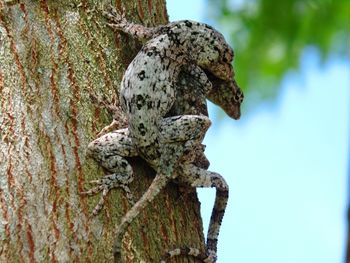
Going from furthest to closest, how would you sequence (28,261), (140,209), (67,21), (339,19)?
(339,19) < (67,21) < (140,209) < (28,261)

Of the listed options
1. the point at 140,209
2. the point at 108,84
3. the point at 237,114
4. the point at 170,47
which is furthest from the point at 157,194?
the point at 237,114

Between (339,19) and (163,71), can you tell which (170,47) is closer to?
(163,71)

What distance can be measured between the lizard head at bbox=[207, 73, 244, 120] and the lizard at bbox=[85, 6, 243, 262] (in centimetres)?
70

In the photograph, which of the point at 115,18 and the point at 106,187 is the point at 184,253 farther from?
the point at 115,18

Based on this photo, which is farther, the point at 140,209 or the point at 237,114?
the point at 237,114

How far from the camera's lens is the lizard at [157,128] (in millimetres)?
5742

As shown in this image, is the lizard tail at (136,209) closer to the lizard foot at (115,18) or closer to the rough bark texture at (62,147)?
the rough bark texture at (62,147)

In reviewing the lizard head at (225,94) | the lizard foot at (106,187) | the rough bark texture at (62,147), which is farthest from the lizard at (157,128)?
the lizard head at (225,94)

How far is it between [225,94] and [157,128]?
169cm

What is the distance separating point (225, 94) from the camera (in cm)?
771

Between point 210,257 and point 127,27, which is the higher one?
point 127,27

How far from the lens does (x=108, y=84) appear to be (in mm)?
6051

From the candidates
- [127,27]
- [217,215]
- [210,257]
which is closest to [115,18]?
[127,27]

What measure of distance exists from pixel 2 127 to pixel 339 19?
4.43 meters
